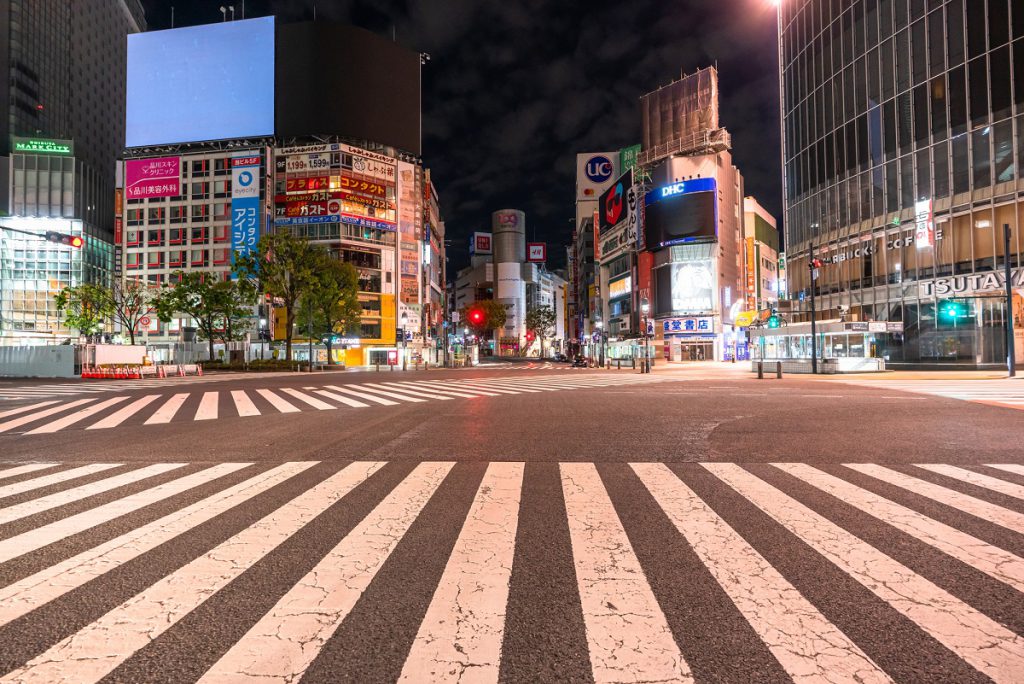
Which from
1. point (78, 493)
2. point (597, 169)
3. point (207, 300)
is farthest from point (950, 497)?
point (597, 169)

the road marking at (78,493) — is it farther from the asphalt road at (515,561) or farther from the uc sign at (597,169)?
the uc sign at (597,169)

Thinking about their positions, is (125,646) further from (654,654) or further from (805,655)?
(805,655)

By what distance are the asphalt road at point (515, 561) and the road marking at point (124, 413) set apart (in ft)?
8.05

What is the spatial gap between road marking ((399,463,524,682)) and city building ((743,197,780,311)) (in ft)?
191

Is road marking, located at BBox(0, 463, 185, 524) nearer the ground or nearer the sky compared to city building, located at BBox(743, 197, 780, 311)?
nearer the ground

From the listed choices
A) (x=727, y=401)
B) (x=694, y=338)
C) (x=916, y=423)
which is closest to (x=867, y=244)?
(x=694, y=338)

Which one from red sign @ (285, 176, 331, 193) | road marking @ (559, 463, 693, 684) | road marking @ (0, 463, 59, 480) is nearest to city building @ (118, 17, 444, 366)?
red sign @ (285, 176, 331, 193)

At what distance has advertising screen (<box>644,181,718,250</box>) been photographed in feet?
193

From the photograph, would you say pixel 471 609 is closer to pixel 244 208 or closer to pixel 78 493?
pixel 78 493

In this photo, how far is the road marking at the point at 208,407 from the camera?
11397 millimetres

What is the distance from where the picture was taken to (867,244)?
3684 centimetres

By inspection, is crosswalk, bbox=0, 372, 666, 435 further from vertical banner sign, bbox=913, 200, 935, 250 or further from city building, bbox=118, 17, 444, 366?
city building, bbox=118, 17, 444, 366

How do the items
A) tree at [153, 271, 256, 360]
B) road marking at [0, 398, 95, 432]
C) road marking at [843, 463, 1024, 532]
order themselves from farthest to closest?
1. tree at [153, 271, 256, 360]
2. road marking at [0, 398, 95, 432]
3. road marking at [843, 463, 1024, 532]

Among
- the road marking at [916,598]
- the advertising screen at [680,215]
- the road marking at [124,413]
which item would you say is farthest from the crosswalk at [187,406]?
the advertising screen at [680,215]
